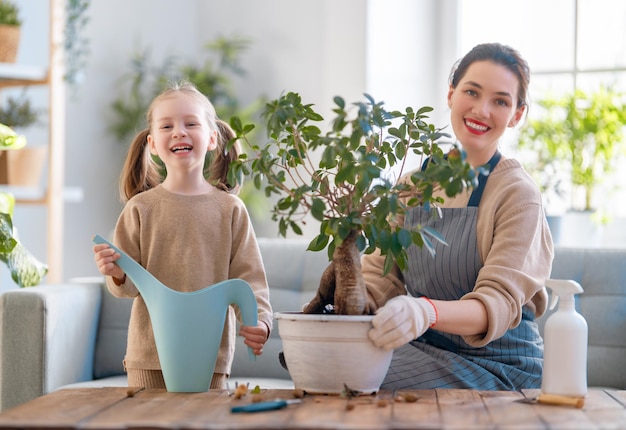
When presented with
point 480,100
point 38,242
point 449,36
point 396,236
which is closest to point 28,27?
point 38,242

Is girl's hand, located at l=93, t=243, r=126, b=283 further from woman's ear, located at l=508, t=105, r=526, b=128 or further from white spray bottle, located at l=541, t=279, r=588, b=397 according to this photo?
woman's ear, located at l=508, t=105, r=526, b=128

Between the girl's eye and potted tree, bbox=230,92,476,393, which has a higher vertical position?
the girl's eye

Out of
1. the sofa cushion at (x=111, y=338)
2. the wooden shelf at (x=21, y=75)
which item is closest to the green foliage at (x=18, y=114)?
the wooden shelf at (x=21, y=75)

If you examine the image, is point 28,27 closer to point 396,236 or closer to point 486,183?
point 486,183

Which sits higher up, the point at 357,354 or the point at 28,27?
the point at 28,27

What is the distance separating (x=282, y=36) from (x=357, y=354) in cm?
302

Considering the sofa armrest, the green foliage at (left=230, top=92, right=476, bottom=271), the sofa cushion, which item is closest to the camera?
the green foliage at (left=230, top=92, right=476, bottom=271)

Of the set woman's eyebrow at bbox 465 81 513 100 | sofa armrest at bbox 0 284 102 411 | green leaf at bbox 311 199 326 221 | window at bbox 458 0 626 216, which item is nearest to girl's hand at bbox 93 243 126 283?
green leaf at bbox 311 199 326 221

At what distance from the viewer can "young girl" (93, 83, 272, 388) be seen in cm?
178

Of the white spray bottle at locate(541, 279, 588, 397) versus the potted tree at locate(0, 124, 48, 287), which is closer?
the white spray bottle at locate(541, 279, 588, 397)

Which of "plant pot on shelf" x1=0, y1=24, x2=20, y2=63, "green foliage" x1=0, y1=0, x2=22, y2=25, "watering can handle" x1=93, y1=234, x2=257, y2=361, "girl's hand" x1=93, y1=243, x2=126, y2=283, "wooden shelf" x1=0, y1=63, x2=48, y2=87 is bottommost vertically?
"watering can handle" x1=93, y1=234, x2=257, y2=361

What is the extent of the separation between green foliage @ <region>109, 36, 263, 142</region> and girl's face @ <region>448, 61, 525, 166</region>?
2.31 meters

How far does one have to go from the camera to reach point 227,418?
1.32m

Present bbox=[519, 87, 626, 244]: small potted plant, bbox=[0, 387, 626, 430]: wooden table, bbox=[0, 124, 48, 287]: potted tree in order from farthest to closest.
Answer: bbox=[519, 87, 626, 244]: small potted plant → bbox=[0, 124, 48, 287]: potted tree → bbox=[0, 387, 626, 430]: wooden table
